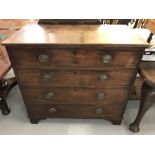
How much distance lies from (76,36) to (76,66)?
0.20 metres

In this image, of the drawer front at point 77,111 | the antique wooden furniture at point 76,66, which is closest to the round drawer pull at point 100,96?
the antique wooden furniture at point 76,66

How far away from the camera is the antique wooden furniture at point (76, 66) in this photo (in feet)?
3.33

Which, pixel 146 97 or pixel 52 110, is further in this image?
pixel 52 110

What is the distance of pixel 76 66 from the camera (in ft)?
3.61

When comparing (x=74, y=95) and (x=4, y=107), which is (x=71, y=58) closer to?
(x=74, y=95)

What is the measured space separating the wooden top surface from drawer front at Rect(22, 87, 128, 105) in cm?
39

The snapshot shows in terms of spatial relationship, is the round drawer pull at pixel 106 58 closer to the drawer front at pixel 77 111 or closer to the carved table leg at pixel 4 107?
the drawer front at pixel 77 111

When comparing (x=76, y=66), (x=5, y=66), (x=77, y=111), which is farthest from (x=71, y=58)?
(x=5, y=66)

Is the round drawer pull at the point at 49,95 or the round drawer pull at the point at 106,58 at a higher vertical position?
the round drawer pull at the point at 106,58

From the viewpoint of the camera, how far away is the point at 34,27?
4.13ft

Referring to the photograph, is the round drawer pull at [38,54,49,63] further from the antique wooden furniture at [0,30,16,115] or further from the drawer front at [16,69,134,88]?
the antique wooden furniture at [0,30,16,115]
